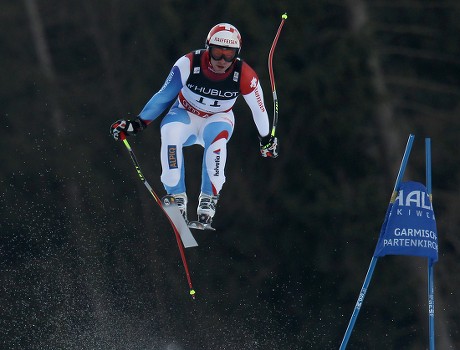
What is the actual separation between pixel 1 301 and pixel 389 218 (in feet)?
29.1

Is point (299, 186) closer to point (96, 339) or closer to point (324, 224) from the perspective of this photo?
point (324, 224)

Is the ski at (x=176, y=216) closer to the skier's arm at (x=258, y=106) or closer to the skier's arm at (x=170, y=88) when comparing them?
the skier's arm at (x=170, y=88)

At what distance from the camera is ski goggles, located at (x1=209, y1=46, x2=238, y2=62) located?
30.1 feet

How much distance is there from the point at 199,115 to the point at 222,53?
688mm

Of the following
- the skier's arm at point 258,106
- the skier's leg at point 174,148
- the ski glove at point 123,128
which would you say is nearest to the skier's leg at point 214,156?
the skier's leg at point 174,148

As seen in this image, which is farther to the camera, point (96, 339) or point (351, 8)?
point (351, 8)

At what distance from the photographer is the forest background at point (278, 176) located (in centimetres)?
1777

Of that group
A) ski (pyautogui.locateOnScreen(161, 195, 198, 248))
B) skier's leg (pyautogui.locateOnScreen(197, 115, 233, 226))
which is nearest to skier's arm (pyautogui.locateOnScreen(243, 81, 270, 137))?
skier's leg (pyautogui.locateOnScreen(197, 115, 233, 226))

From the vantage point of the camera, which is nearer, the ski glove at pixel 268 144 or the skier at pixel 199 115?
the skier at pixel 199 115

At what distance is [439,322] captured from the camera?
1814 cm

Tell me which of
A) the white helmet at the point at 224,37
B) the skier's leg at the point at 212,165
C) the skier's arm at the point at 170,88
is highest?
the white helmet at the point at 224,37

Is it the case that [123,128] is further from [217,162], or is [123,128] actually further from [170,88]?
[217,162]

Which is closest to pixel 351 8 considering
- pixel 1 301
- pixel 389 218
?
pixel 1 301

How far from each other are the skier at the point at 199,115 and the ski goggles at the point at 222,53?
84 mm
